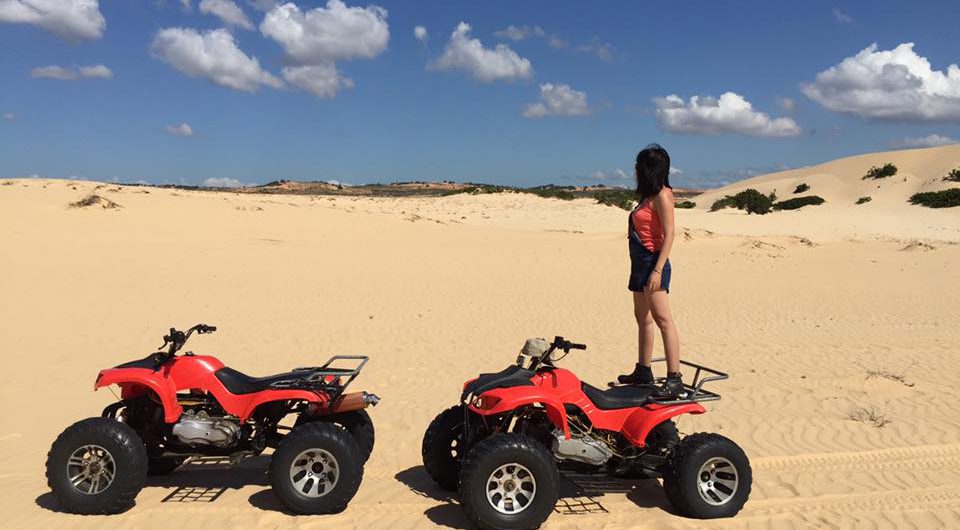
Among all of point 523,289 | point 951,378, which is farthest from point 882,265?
point 951,378

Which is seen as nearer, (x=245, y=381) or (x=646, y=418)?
(x=646, y=418)

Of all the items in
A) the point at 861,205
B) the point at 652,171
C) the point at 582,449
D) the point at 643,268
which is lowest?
the point at 582,449

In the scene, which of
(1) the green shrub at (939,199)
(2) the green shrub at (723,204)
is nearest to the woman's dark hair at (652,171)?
(1) the green shrub at (939,199)

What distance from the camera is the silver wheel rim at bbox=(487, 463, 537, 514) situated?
452 centimetres

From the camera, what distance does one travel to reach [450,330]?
12273 mm

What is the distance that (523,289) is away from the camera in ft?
56.7

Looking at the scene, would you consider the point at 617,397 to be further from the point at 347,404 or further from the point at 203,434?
the point at 203,434

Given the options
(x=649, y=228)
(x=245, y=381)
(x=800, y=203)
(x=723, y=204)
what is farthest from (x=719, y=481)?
(x=800, y=203)

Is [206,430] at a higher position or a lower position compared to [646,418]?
lower

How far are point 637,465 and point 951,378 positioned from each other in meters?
6.52

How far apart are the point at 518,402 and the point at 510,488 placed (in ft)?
1.85

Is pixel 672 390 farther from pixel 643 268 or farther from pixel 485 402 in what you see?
pixel 485 402

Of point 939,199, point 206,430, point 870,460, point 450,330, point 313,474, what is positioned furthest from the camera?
point 939,199

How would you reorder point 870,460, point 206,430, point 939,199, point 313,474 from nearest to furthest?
point 313,474
point 206,430
point 870,460
point 939,199
